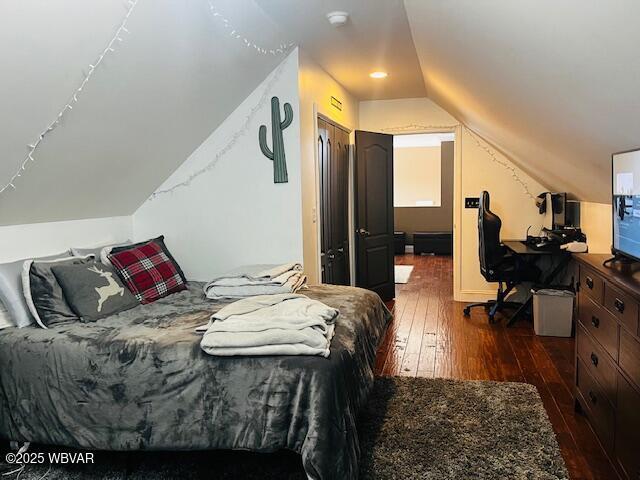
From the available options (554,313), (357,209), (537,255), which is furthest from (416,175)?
(554,313)

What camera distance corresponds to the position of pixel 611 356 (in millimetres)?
2312

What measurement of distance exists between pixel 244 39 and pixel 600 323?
8.43ft

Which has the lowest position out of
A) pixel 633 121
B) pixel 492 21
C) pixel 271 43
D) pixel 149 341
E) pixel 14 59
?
pixel 149 341

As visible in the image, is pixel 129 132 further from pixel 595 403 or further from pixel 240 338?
pixel 595 403

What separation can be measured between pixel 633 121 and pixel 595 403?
1401 mm

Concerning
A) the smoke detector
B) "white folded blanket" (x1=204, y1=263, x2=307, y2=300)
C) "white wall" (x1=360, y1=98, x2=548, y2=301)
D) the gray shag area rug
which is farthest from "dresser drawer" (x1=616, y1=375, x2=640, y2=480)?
"white wall" (x1=360, y1=98, x2=548, y2=301)

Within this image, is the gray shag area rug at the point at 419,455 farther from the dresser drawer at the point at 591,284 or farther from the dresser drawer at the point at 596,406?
the dresser drawer at the point at 591,284

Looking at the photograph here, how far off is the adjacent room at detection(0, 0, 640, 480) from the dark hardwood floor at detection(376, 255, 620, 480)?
0.08 ft

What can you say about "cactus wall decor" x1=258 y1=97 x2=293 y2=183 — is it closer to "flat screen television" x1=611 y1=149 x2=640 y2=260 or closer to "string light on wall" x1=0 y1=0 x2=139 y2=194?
"string light on wall" x1=0 y1=0 x2=139 y2=194

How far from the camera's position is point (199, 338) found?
7.69ft

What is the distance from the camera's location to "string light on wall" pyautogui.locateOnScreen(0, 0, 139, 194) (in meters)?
2.36

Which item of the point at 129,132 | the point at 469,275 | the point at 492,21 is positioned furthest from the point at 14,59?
the point at 469,275

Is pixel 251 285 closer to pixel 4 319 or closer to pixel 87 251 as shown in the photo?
pixel 87 251

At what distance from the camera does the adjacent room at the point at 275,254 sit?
6.94 feet
